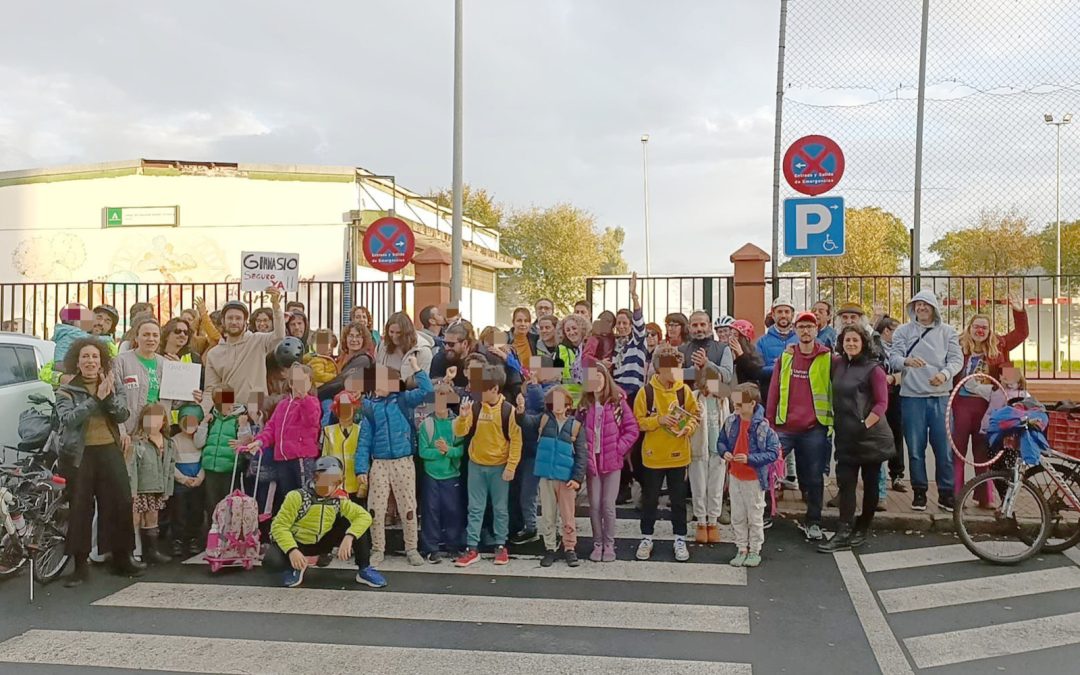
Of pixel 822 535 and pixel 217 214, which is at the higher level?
pixel 217 214

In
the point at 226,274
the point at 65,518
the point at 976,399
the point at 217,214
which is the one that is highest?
the point at 217,214

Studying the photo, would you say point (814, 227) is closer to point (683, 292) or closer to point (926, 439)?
point (926, 439)

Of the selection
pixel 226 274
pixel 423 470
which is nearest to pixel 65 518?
pixel 423 470

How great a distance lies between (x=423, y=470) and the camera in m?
7.04

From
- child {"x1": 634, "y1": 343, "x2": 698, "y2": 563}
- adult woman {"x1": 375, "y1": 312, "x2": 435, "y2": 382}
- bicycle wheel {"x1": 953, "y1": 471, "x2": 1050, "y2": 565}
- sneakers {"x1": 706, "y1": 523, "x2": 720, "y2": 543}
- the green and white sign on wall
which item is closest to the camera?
bicycle wheel {"x1": 953, "y1": 471, "x2": 1050, "y2": 565}

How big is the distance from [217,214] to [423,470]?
25850 mm

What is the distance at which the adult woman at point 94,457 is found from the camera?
6223 mm

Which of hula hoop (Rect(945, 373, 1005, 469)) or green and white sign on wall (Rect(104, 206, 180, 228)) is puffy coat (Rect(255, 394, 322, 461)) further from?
green and white sign on wall (Rect(104, 206, 180, 228))

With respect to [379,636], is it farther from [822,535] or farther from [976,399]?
[976,399]

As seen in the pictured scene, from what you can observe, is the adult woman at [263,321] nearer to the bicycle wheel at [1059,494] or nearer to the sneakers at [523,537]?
the sneakers at [523,537]

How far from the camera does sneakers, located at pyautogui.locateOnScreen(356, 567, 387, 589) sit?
626cm

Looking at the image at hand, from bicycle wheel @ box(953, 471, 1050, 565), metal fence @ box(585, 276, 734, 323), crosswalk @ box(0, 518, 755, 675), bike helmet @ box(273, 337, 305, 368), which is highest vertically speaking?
metal fence @ box(585, 276, 734, 323)

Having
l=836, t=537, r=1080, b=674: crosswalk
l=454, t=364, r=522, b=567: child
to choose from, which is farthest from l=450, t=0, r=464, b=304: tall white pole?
l=836, t=537, r=1080, b=674: crosswalk

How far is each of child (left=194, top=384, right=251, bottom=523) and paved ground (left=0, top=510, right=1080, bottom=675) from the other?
0.65m
